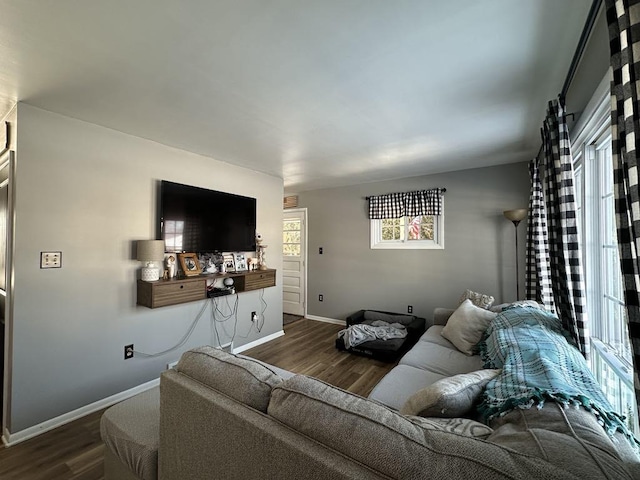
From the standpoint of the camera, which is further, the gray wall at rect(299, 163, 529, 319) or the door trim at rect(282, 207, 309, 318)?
the door trim at rect(282, 207, 309, 318)

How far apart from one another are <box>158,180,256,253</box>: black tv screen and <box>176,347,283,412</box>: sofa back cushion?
1910 mm

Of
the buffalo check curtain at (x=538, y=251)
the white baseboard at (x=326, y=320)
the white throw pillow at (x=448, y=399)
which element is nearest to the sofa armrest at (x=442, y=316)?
the buffalo check curtain at (x=538, y=251)

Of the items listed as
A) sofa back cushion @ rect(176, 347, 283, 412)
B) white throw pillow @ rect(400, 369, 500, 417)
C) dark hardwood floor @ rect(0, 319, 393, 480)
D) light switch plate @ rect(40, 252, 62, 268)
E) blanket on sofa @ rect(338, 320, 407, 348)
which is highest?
light switch plate @ rect(40, 252, 62, 268)

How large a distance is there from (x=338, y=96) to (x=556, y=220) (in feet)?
5.28

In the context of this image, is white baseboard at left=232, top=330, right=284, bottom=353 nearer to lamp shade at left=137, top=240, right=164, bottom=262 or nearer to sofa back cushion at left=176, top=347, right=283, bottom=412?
lamp shade at left=137, top=240, right=164, bottom=262

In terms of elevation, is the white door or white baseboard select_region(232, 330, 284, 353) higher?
the white door

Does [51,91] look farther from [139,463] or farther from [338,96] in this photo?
[139,463]

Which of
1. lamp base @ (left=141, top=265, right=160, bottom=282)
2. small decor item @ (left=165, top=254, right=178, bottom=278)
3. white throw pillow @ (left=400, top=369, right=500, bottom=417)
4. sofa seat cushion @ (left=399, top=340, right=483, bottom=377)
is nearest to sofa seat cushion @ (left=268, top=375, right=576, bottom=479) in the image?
white throw pillow @ (left=400, top=369, right=500, bottom=417)

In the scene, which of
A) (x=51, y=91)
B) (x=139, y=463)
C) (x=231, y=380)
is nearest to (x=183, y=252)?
(x=51, y=91)

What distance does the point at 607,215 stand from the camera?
1.71m

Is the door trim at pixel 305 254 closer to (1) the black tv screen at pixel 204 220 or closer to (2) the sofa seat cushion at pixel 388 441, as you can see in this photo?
(1) the black tv screen at pixel 204 220

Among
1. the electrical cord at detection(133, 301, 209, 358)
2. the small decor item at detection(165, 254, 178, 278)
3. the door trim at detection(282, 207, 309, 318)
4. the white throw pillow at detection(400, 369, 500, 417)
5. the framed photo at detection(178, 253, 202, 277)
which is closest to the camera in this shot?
the white throw pillow at detection(400, 369, 500, 417)

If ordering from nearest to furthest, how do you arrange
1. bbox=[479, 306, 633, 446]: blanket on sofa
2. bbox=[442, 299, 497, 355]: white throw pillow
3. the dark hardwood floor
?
bbox=[479, 306, 633, 446]: blanket on sofa, the dark hardwood floor, bbox=[442, 299, 497, 355]: white throw pillow

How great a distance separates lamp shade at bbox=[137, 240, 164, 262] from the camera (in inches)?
101
